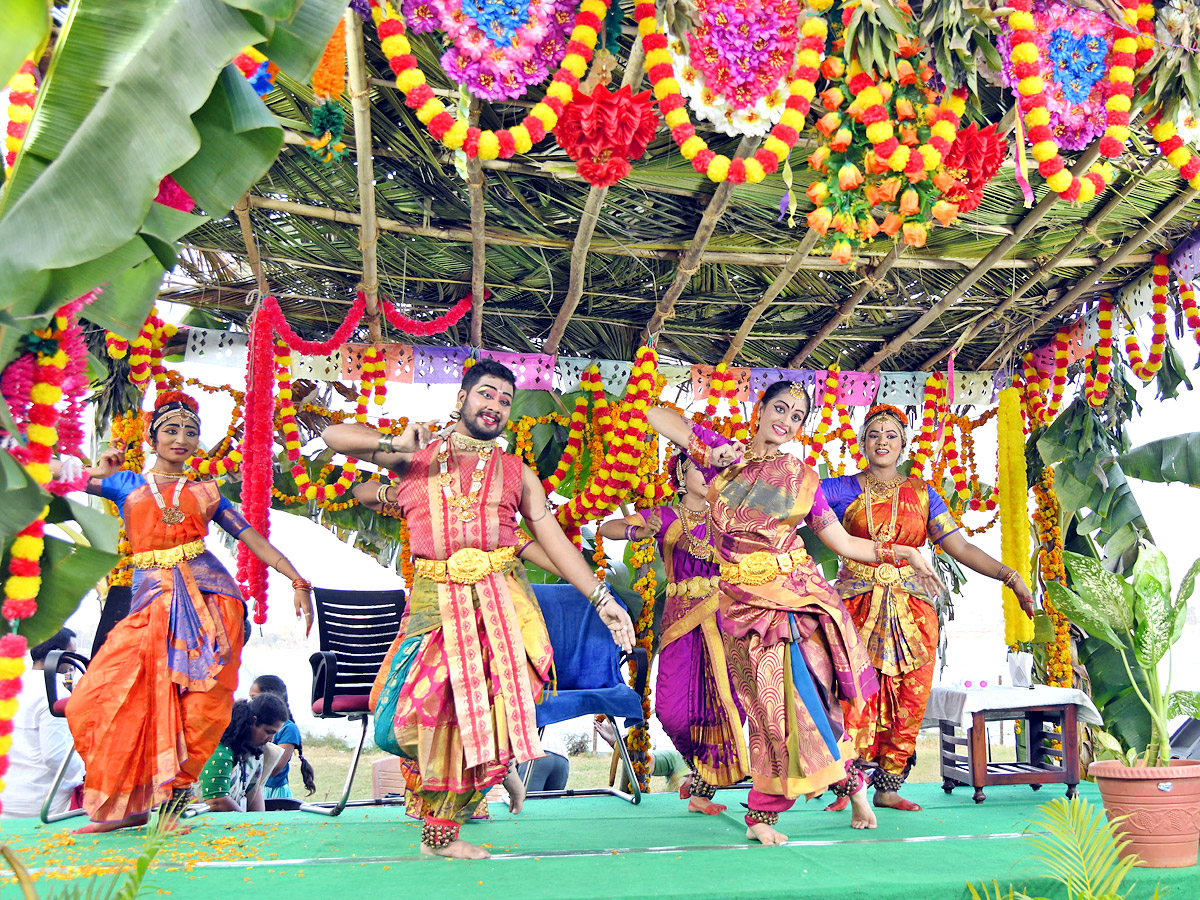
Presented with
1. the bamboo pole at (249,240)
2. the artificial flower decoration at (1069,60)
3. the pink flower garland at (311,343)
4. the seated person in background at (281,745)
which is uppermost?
the artificial flower decoration at (1069,60)

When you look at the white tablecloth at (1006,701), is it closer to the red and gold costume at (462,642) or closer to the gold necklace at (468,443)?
the red and gold costume at (462,642)

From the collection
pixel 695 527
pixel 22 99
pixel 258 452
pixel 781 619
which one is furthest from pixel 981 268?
pixel 22 99

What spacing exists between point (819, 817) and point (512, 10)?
352cm

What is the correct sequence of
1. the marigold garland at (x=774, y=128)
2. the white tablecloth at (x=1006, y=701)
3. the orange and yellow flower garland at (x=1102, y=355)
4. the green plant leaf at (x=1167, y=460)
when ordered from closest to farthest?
the marigold garland at (x=774, y=128)
the white tablecloth at (x=1006, y=701)
the green plant leaf at (x=1167, y=460)
the orange and yellow flower garland at (x=1102, y=355)

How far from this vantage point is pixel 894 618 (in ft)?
15.7

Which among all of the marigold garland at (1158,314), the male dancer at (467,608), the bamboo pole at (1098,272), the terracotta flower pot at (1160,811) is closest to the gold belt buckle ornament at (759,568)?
the male dancer at (467,608)

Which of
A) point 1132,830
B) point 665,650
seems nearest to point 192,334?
point 665,650

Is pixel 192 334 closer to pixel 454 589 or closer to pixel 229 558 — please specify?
pixel 454 589

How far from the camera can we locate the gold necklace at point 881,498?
4938 mm

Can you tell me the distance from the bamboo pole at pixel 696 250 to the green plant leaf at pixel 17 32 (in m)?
2.60

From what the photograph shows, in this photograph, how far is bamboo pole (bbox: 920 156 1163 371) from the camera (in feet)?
15.5

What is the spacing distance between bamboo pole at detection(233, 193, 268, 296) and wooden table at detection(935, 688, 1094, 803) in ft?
14.3

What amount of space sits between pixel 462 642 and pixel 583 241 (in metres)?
2.20

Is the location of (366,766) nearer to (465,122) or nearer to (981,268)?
(981,268)
